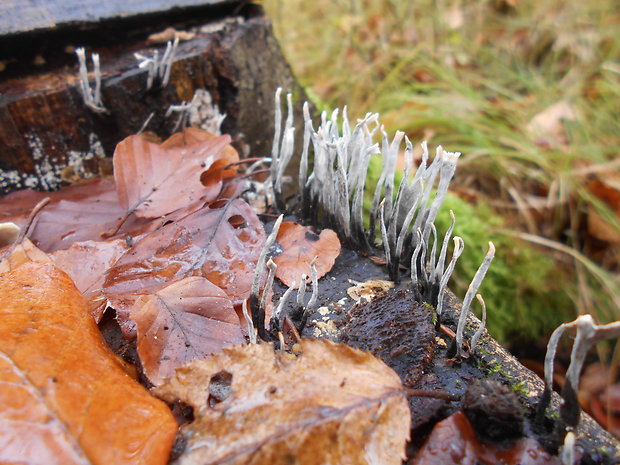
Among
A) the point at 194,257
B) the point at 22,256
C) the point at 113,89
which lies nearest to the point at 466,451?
the point at 194,257

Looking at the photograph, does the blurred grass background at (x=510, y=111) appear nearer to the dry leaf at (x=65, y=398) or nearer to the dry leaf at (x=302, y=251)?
the dry leaf at (x=302, y=251)

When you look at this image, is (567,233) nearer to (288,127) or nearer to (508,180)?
(508,180)

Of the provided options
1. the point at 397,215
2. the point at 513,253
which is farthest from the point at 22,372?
the point at 513,253

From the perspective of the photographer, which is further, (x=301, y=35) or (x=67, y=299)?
(x=301, y=35)

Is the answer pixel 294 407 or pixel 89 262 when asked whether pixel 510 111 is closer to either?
pixel 89 262

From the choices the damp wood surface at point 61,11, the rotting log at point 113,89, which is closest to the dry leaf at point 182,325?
the rotting log at point 113,89

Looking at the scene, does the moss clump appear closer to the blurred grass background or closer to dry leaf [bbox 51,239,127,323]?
the blurred grass background
